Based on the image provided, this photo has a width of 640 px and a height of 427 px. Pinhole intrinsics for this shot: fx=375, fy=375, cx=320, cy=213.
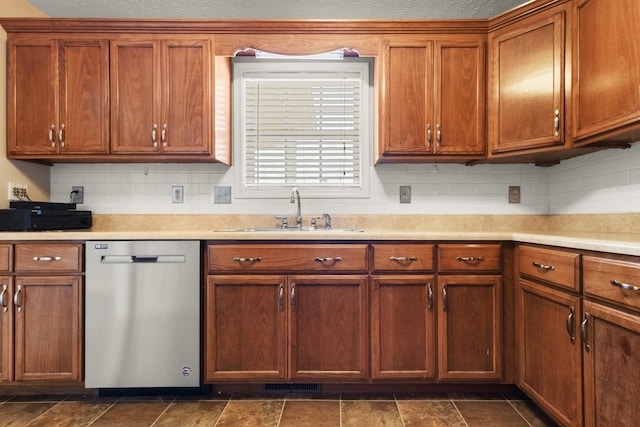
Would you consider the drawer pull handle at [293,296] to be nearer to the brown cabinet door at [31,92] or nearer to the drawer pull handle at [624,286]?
the drawer pull handle at [624,286]

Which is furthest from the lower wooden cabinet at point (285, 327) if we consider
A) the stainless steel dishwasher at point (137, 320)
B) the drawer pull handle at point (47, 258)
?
the drawer pull handle at point (47, 258)

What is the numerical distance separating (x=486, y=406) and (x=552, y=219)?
138cm

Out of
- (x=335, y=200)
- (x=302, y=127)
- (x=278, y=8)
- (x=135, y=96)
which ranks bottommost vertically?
(x=335, y=200)

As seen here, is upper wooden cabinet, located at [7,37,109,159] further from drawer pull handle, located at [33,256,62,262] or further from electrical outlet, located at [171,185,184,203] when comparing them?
drawer pull handle, located at [33,256,62,262]

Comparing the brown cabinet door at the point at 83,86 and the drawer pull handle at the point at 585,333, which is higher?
the brown cabinet door at the point at 83,86

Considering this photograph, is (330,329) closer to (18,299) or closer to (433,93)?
(433,93)

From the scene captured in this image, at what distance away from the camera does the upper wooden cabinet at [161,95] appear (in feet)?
7.70

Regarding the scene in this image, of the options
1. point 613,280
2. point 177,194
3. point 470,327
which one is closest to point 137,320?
point 177,194

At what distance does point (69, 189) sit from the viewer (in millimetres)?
2674

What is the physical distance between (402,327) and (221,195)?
1.52 metres

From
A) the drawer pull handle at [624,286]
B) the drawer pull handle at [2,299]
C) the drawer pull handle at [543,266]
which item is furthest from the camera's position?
the drawer pull handle at [2,299]

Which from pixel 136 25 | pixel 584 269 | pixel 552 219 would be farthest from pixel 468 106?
pixel 136 25

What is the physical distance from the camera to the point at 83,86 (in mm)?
2354

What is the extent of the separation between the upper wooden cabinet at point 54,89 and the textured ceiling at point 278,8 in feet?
1.28
